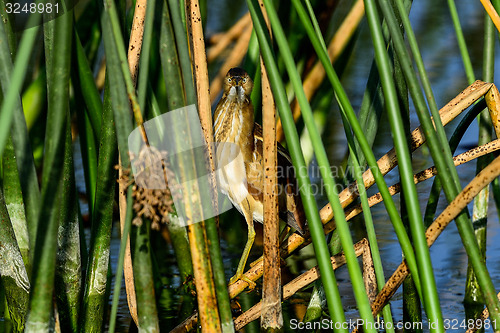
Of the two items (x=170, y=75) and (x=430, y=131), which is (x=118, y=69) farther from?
(x=430, y=131)

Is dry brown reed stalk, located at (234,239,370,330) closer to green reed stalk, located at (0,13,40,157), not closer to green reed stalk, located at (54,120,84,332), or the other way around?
green reed stalk, located at (54,120,84,332)

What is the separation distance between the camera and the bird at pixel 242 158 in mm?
2088

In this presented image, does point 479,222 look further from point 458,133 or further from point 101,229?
point 101,229

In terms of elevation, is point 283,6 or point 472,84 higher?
point 283,6

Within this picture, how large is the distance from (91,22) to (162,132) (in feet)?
3.50

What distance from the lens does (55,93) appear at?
0.98m

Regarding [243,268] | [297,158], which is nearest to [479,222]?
[243,268]

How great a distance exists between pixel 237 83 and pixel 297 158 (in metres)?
1.03

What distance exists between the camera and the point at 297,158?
107cm

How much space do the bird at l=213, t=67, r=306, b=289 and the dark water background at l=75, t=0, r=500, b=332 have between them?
45 cm

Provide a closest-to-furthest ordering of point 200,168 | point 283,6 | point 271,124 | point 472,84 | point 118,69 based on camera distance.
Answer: point 118,69, point 200,168, point 271,124, point 472,84, point 283,6

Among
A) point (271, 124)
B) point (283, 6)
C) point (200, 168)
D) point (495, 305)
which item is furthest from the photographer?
point (283, 6)

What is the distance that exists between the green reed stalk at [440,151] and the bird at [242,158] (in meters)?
0.92

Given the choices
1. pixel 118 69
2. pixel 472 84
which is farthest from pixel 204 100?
pixel 472 84
